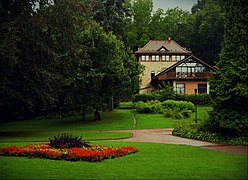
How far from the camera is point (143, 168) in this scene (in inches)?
524

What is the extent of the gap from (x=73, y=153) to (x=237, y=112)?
34.2ft

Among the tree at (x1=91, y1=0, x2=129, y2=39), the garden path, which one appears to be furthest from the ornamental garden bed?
the tree at (x1=91, y1=0, x2=129, y2=39)

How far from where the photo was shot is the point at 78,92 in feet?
125

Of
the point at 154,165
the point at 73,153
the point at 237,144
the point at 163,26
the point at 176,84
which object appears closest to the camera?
the point at 154,165

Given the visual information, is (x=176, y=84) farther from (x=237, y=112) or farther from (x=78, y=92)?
(x=237, y=112)

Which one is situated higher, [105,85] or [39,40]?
[39,40]

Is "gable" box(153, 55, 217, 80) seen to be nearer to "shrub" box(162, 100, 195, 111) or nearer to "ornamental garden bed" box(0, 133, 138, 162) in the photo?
"shrub" box(162, 100, 195, 111)

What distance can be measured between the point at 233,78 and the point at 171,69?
4100 cm

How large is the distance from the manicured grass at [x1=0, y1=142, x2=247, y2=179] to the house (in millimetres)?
45948

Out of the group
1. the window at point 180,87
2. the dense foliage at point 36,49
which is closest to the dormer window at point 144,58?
the window at point 180,87

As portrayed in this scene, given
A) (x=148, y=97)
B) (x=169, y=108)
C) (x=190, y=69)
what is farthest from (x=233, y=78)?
(x=190, y=69)

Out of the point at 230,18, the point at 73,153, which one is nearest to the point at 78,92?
the point at 230,18

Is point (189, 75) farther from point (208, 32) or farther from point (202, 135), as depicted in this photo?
point (202, 135)

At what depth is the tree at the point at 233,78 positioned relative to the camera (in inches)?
854
